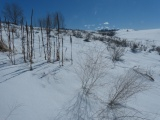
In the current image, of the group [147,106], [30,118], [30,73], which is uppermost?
[30,73]

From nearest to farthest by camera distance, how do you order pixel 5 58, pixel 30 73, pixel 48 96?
pixel 48 96 → pixel 30 73 → pixel 5 58

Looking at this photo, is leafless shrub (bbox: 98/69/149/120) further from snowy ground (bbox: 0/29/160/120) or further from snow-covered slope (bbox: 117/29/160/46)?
snow-covered slope (bbox: 117/29/160/46)

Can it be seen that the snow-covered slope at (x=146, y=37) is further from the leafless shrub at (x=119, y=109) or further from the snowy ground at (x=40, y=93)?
the leafless shrub at (x=119, y=109)

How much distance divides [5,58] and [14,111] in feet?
6.95

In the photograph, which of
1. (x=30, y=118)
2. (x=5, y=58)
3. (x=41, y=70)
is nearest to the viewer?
(x=30, y=118)

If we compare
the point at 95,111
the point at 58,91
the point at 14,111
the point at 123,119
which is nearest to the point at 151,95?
the point at 123,119

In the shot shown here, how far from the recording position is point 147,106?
7.86 ft

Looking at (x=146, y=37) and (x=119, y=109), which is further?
(x=146, y=37)

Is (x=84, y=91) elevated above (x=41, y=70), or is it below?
below

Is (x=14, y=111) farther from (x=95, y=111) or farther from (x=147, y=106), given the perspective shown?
(x=147, y=106)

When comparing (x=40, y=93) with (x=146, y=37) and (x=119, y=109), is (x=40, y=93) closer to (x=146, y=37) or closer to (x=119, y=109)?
(x=119, y=109)

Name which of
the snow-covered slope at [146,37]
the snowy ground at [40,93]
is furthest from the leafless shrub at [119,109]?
the snow-covered slope at [146,37]

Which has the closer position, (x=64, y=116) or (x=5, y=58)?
(x=64, y=116)

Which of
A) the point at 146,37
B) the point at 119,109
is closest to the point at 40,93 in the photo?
the point at 119,109
